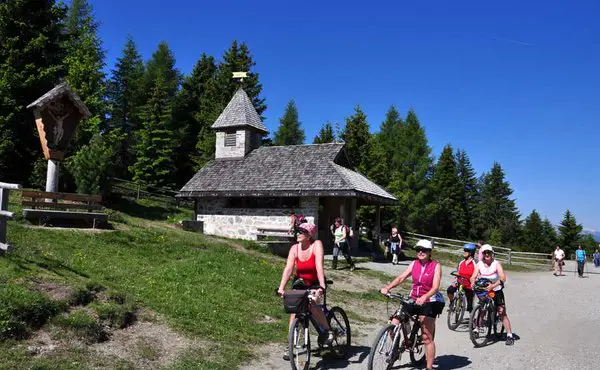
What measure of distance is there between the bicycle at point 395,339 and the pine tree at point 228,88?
117 ft

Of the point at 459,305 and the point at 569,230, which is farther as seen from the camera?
the point at 569,230

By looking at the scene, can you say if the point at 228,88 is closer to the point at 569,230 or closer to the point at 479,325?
the point at 479,325

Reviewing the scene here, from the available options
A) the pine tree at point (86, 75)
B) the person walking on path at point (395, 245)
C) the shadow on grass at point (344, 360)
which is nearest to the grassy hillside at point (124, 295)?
the shadow on grass at point (344, 360)

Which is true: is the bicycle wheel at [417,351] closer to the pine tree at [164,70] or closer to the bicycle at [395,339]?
the bicycle at [395,339]

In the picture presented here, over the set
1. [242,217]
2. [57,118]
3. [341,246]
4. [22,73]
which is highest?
[22,73]

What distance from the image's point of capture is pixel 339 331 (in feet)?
23.6

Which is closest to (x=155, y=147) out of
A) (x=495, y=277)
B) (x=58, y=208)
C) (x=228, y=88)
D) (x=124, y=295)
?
(x=228, y=88)

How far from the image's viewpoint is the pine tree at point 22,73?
25000 mm

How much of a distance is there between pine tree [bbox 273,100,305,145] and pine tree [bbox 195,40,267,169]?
1158cm

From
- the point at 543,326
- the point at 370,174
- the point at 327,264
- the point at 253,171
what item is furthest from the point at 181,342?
the point at 370,174

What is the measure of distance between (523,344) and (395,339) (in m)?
3.88

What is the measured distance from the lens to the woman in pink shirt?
20.9 ft

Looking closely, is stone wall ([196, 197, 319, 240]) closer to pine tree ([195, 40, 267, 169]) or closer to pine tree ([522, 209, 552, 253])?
pine tree ([195, 40, 267, 169])

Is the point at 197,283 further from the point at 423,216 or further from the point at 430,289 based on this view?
the point at 423,216
